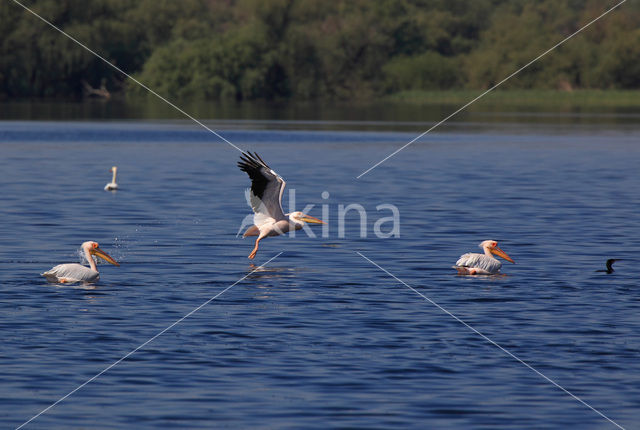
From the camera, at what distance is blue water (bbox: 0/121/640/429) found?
36.2 ft

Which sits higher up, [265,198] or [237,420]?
[265,198]

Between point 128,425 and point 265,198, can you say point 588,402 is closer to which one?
point 128,425

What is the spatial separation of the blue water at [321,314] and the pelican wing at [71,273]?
0.47ft

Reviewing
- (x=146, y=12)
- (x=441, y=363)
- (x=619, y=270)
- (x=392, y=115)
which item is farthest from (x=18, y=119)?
(x=441, y=363)

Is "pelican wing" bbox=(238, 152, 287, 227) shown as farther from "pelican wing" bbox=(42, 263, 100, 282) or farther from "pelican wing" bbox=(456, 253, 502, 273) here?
"pelican wing" bbox=(456, 253, 502, 273)

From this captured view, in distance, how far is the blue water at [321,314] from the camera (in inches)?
435

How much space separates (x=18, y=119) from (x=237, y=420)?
56.7 metres

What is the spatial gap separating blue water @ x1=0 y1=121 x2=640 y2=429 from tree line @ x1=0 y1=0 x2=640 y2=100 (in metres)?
64.1

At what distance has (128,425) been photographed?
10383 millimetres

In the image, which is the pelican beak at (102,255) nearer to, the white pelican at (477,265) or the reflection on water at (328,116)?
the white pelican at (477,265)

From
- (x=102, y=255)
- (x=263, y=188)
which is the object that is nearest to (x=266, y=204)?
(x=263, y=188)

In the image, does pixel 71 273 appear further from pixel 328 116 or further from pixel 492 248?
pixel 328 116

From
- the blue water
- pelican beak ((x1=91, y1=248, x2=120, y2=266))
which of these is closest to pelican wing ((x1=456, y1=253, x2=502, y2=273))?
the blue water

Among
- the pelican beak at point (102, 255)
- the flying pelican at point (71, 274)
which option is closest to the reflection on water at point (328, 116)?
the pelican beak at point (102, 255)
